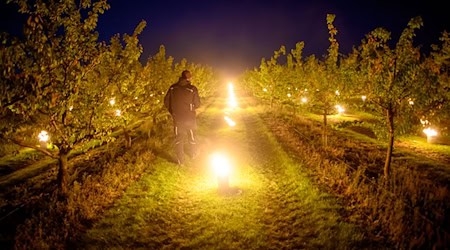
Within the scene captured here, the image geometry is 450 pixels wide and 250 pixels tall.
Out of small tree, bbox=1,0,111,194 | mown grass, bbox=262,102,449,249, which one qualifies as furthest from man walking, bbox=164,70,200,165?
mown grass, bbox=262,102,449,249

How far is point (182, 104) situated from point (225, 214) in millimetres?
4710

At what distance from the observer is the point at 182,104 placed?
10.6 metres

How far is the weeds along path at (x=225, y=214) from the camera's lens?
243 inches

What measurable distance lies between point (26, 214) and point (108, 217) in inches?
76.5

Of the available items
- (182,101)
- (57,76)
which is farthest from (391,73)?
(57,76)

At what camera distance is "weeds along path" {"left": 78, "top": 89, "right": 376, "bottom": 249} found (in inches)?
243

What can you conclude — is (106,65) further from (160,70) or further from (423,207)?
(423,207)

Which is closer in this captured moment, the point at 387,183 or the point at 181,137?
the point at 387,183

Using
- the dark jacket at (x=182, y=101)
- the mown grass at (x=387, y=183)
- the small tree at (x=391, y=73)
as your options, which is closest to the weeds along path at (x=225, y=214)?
the mown grass at (x=387, y=183)

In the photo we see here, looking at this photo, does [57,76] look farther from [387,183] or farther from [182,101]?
[387,183]

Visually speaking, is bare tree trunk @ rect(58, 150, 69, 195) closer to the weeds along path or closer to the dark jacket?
the weeds along path

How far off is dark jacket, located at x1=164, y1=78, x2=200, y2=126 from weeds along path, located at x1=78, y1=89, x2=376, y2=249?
1.90 m

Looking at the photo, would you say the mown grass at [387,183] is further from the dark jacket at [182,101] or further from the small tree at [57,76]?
the small tree at [57,76]

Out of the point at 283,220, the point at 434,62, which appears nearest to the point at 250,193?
the point at 283,220
